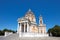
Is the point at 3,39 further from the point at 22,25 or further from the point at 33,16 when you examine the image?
the point at 33,16

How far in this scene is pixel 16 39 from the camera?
35188mm

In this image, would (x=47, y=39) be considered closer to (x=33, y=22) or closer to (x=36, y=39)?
(x=36, y=39)

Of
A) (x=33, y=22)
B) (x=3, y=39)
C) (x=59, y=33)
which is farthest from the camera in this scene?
(x=33, y=22)

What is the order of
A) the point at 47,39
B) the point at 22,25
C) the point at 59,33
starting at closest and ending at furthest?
1. the point at 47,39
2. the point at 59,33
3. the point at 22,25

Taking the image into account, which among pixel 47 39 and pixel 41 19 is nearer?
pixel 47 39

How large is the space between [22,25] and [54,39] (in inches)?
933

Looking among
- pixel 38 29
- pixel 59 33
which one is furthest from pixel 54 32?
pixel 38 29

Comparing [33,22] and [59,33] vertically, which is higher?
[33,22]

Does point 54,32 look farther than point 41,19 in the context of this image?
No

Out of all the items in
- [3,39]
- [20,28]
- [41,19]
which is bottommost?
[3,39]

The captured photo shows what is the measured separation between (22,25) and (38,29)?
12.8 m

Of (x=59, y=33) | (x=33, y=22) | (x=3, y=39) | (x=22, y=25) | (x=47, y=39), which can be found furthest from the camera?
(x=33, y=22)

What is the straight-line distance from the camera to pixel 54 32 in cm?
5478

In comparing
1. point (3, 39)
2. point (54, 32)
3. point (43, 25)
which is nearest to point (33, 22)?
point (43, 25)
